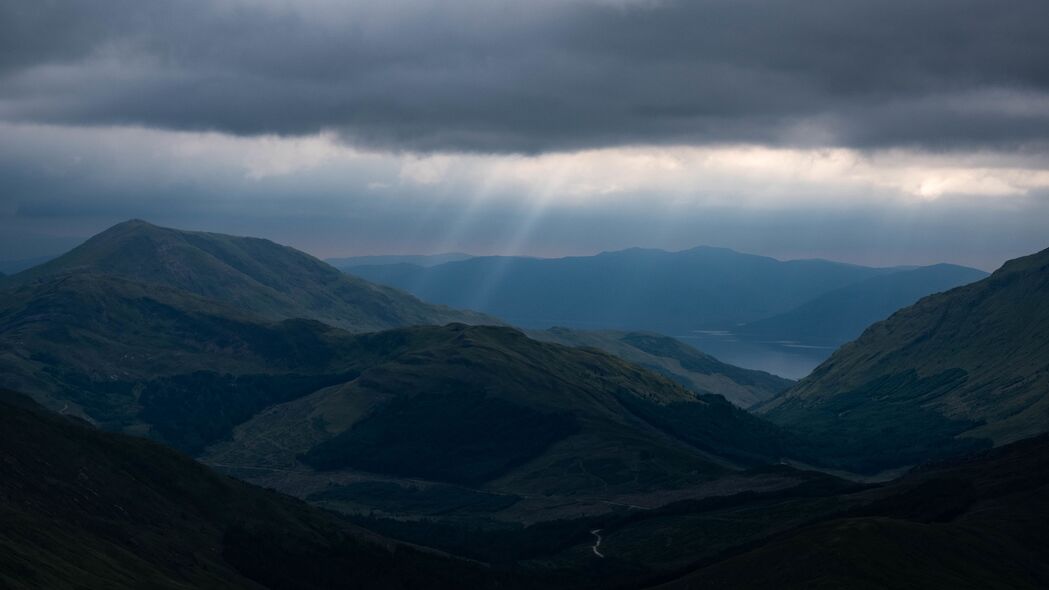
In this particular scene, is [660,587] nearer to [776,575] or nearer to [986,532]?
[776,575]

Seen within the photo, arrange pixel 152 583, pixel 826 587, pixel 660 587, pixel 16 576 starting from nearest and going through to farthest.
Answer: pixel 16 576 → pixel 826 587 → pixel 152 583 → pixel 660 587

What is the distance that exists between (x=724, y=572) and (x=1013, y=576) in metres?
43.1

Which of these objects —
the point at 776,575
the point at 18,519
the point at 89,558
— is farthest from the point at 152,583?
the point at 776,575

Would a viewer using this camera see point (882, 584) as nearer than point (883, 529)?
Yes

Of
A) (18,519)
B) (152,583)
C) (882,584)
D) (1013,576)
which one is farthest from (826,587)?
(18,519)

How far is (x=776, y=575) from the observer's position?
591ft

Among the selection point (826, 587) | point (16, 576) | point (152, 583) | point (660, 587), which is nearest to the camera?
point (16, 576)

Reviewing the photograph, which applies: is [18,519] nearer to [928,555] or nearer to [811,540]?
[811,540]

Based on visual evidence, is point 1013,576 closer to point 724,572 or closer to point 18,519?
point 724,572

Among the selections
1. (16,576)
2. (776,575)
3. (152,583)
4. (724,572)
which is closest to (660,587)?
(724,572)

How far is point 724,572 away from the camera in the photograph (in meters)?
191

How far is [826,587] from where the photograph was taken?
169375 millimetres

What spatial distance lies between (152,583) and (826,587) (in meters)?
98.9

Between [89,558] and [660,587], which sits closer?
[89,558]
